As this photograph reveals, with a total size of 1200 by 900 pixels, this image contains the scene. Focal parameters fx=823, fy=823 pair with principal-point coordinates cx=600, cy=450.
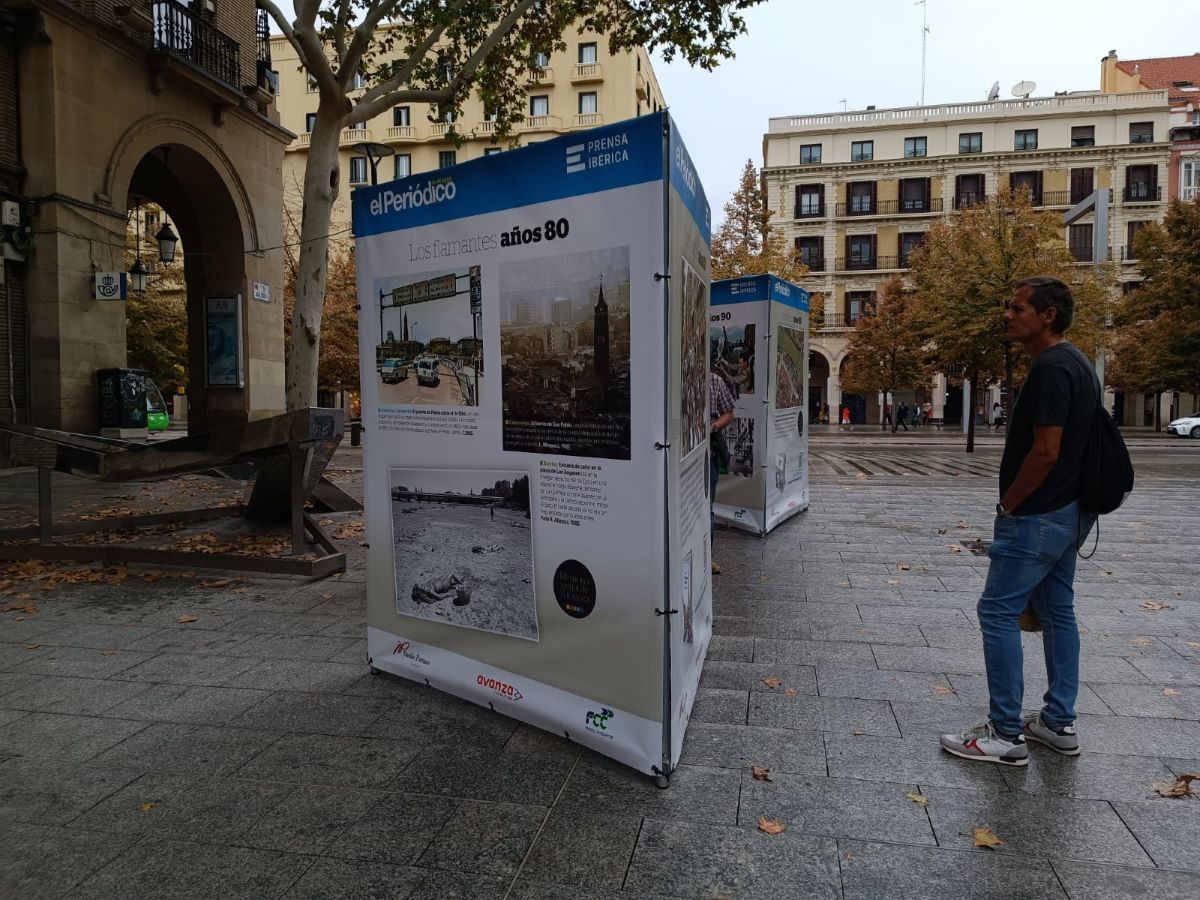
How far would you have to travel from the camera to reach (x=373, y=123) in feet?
180

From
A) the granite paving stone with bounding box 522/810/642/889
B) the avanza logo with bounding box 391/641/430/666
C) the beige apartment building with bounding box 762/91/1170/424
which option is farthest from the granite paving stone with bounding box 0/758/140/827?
the beige apartment building with bounding box 762/91/1170/424

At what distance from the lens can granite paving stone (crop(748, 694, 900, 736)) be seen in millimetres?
3805

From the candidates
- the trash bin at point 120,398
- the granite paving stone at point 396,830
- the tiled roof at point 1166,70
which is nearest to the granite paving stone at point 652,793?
the granite paving stone at point 396,830

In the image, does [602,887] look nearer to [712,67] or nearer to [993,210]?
[712,67]

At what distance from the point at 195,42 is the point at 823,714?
18.5m

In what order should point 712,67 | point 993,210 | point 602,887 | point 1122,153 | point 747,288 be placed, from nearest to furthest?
point 602,887
point 747,288
point 712,67
point 993,210
point 1122,153

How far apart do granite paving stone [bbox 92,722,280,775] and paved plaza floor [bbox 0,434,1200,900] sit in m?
0.01

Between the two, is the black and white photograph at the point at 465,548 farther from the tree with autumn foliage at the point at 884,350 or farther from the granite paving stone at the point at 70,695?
the tree with autumn foliage at the point at 884,350

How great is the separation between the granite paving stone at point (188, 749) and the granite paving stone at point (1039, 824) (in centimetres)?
280

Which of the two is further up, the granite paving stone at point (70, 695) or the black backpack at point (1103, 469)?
the black backpack at point (1103, 469)

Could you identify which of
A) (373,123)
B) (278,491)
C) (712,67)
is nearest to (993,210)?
(712,67)

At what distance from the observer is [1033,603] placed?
357cm

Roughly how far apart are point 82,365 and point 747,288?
12.3 m

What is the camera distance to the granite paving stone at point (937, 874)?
253cm
